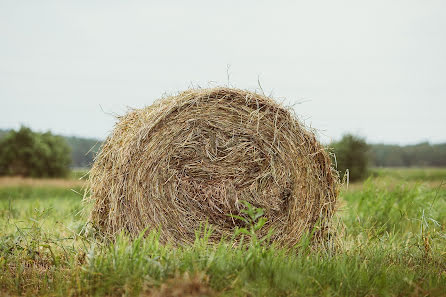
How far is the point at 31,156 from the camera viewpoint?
17.2 m

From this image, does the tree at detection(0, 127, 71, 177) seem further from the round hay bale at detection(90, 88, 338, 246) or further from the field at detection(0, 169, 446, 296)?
the round hay bale at detection(90, 88, 338, 246)

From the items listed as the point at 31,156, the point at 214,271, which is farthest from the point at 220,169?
the point at 31,156

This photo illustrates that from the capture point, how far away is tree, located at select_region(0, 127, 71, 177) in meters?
16.9

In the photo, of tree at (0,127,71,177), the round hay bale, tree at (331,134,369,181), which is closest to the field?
the round hay bale

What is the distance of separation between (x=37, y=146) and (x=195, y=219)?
15.4m

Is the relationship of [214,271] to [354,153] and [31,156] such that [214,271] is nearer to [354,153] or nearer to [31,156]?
[354,153]

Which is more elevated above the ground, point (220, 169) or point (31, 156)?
point (31, 156)

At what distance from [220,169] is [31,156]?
50.5 feet

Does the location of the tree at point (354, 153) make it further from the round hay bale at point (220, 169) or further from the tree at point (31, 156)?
the round hay bale at point (220, 169)

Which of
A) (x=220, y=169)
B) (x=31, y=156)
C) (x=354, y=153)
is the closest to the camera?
(x=220, y=169)

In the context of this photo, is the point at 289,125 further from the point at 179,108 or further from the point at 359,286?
the point at 359,286

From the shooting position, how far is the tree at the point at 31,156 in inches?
665

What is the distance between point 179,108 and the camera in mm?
4133

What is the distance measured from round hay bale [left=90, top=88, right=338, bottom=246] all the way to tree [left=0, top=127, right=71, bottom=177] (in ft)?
47.5
